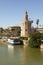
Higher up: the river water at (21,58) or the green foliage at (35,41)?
the green foliage at (35,41)

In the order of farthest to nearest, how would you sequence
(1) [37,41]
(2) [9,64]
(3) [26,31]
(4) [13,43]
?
(3) [26,31], (4) [13,43], (1) [37,41], (2) [9,64]

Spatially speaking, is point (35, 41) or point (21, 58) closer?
point (21, 58)

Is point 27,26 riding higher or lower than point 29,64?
higher

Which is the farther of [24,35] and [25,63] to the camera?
[24,35]

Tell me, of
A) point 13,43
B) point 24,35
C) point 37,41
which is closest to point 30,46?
point 37,41

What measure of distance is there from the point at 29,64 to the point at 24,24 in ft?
96.0

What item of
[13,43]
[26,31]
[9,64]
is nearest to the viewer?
[9,64]

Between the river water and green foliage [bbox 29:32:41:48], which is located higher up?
green foliage [bbox 29:32:41:48]

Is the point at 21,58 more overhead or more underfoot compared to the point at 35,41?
more underfoot

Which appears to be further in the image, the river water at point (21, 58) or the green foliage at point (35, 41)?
the green foliage at point (35, 41)

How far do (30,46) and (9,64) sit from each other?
622 inches

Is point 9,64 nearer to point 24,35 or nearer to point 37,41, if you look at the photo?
point 37,41

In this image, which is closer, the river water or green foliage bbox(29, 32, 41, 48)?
the river water

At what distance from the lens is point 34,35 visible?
34.5 m
